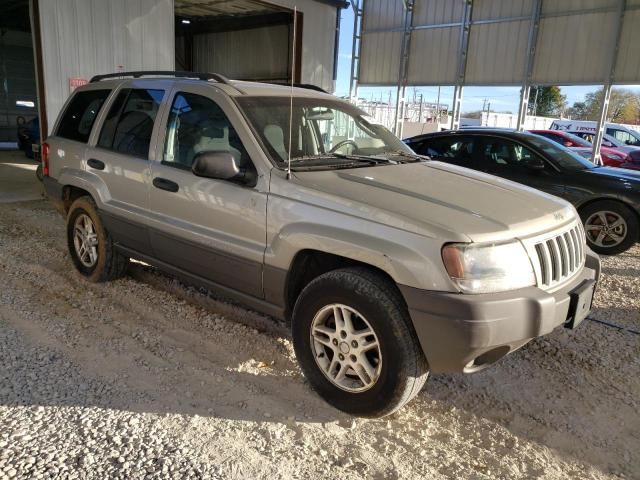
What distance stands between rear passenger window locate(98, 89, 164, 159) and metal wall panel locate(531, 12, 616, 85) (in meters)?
12.0

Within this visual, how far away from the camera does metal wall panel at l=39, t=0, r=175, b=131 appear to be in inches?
393

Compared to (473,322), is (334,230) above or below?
above

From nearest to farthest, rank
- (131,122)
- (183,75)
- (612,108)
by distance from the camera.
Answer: (183,75)
(131,122)
(612,108)

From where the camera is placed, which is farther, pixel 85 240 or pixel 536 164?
pixel 536 164

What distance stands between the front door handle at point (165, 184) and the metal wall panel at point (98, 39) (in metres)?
7.49

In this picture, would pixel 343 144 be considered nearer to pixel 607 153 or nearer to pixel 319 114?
pixel 319 114

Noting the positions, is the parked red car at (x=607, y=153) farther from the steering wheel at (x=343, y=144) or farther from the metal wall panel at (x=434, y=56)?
the steering wheel at (x=343, y=144)

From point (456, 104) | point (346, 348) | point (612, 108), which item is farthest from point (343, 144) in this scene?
point (612, 108)

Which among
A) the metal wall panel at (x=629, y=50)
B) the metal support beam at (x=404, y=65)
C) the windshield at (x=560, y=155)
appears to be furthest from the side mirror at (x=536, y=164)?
the metal support beam at (x=404, y=65)

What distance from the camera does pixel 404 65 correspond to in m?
16.4

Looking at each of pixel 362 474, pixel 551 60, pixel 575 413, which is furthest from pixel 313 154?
pixel 551 60

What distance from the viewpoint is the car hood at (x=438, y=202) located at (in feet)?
9.11

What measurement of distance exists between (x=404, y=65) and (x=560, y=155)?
9.73 metres

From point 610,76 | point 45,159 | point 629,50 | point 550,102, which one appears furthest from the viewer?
point 550,102
